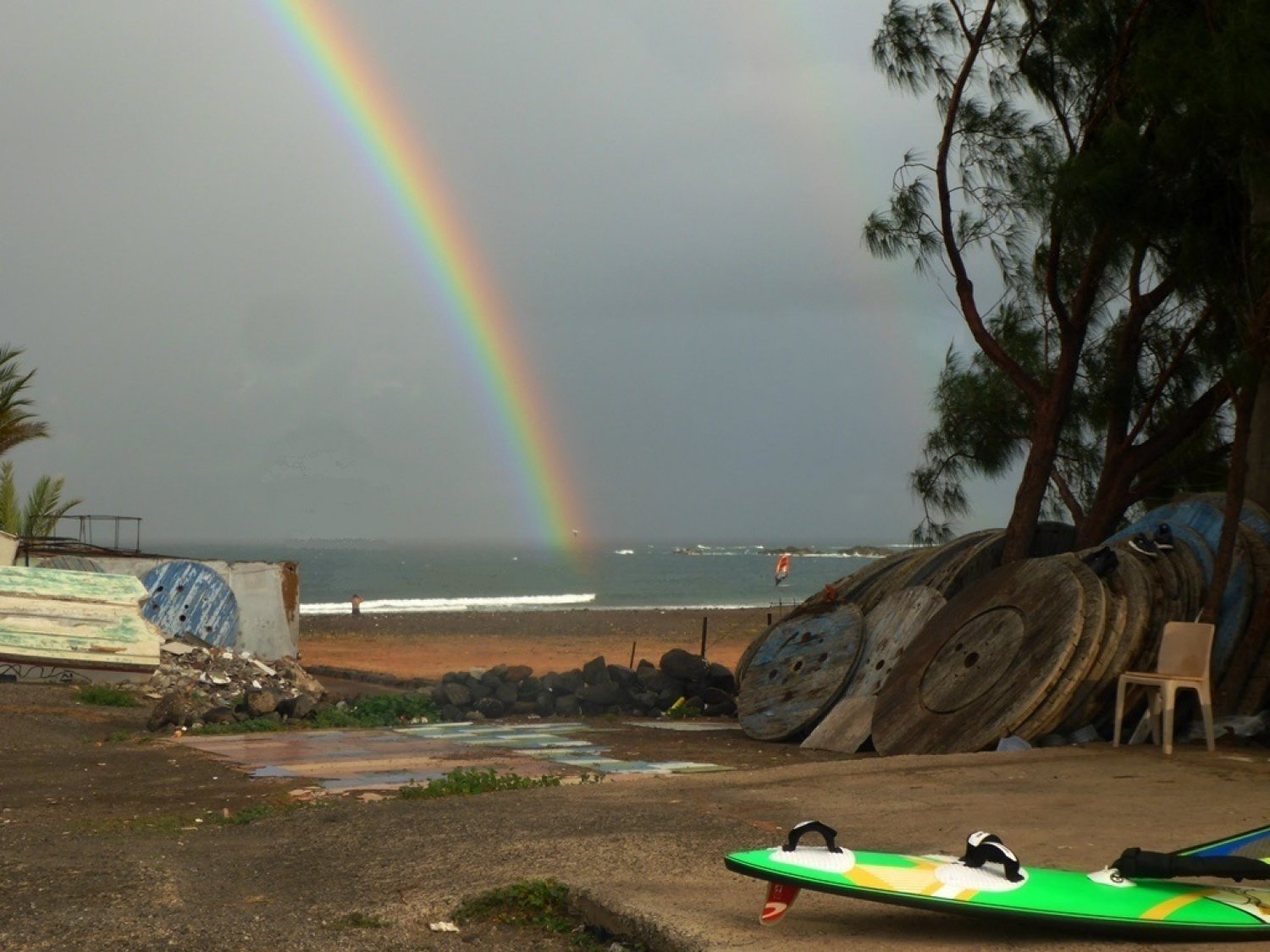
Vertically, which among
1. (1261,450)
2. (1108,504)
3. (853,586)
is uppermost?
(1261,450)

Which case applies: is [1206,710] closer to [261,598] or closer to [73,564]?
[261,598]

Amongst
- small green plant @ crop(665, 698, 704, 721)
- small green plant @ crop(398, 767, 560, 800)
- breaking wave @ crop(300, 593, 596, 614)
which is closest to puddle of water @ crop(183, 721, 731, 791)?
small green plant @ crop(398, 767, 560, 800)

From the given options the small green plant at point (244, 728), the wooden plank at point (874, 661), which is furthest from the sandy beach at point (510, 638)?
the small green plant at point (244, 728)

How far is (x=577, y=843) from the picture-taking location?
19.2ft

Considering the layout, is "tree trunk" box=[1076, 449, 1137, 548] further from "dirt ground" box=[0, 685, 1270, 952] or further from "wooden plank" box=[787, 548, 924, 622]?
"dirt ground" box=[0, 685, 1270, 952]

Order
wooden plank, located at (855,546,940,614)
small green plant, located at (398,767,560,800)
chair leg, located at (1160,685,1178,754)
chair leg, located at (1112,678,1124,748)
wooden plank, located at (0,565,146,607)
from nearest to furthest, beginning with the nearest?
small green plant, located at (398,767,560,800)
chair leg, located at (1160,685,1178,754)
chair leg, located at (1112,678,1124,748)
wooden plank, located at (855,546,940,614)
wooden plank, located at (0,565,146,607)

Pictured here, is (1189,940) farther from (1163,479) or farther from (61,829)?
(1163,479)

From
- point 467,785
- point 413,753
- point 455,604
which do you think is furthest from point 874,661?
point 455,604

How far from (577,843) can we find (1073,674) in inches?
191

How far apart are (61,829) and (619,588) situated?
80637mm

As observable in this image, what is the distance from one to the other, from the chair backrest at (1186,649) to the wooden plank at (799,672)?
3324 mm

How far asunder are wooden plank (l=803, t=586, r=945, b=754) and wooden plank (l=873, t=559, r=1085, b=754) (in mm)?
291

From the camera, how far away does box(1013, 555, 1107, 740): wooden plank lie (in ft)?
30.9

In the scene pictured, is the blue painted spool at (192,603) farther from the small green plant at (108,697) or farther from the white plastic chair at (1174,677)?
the white plastic chair at (1174,677)
